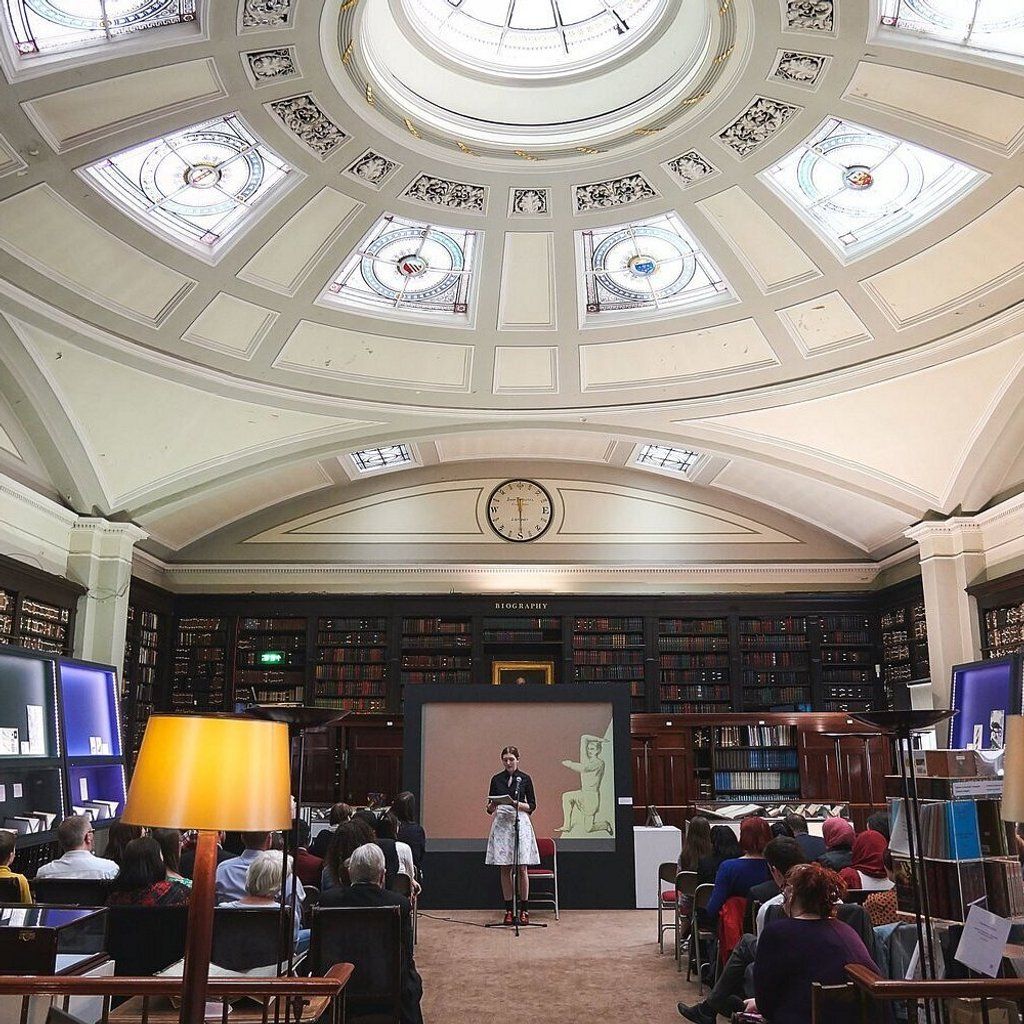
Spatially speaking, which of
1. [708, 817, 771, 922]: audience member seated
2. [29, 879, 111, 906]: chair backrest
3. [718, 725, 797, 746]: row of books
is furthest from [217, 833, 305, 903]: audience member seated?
[718, 725, 797, 746]: row of books

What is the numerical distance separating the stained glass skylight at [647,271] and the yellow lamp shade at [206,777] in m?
7.09

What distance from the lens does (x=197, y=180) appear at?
7797 mm

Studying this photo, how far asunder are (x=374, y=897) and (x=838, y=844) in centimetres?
304

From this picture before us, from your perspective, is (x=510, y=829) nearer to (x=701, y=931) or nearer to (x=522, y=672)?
(x=701, y=931)

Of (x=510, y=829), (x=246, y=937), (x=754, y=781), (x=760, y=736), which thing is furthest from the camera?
(x=760, y=736)

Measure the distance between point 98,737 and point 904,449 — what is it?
9077 mm

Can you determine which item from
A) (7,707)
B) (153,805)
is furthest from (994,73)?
(7,707)

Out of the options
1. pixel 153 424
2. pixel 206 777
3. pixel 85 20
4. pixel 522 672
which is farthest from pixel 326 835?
pixel 522 672

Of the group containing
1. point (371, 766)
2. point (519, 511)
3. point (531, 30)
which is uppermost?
point (531, 30)

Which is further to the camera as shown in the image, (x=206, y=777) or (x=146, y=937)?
(x=146, y=937)

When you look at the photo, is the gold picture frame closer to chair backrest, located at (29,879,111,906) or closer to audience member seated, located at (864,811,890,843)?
audience member seated, located at (864,811,890,843)

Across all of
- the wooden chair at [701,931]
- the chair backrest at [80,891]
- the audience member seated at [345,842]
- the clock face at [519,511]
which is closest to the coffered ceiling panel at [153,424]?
the clock face at [519,511]

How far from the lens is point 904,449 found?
1032 centimetres

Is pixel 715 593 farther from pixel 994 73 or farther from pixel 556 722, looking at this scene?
pixel 994 73
